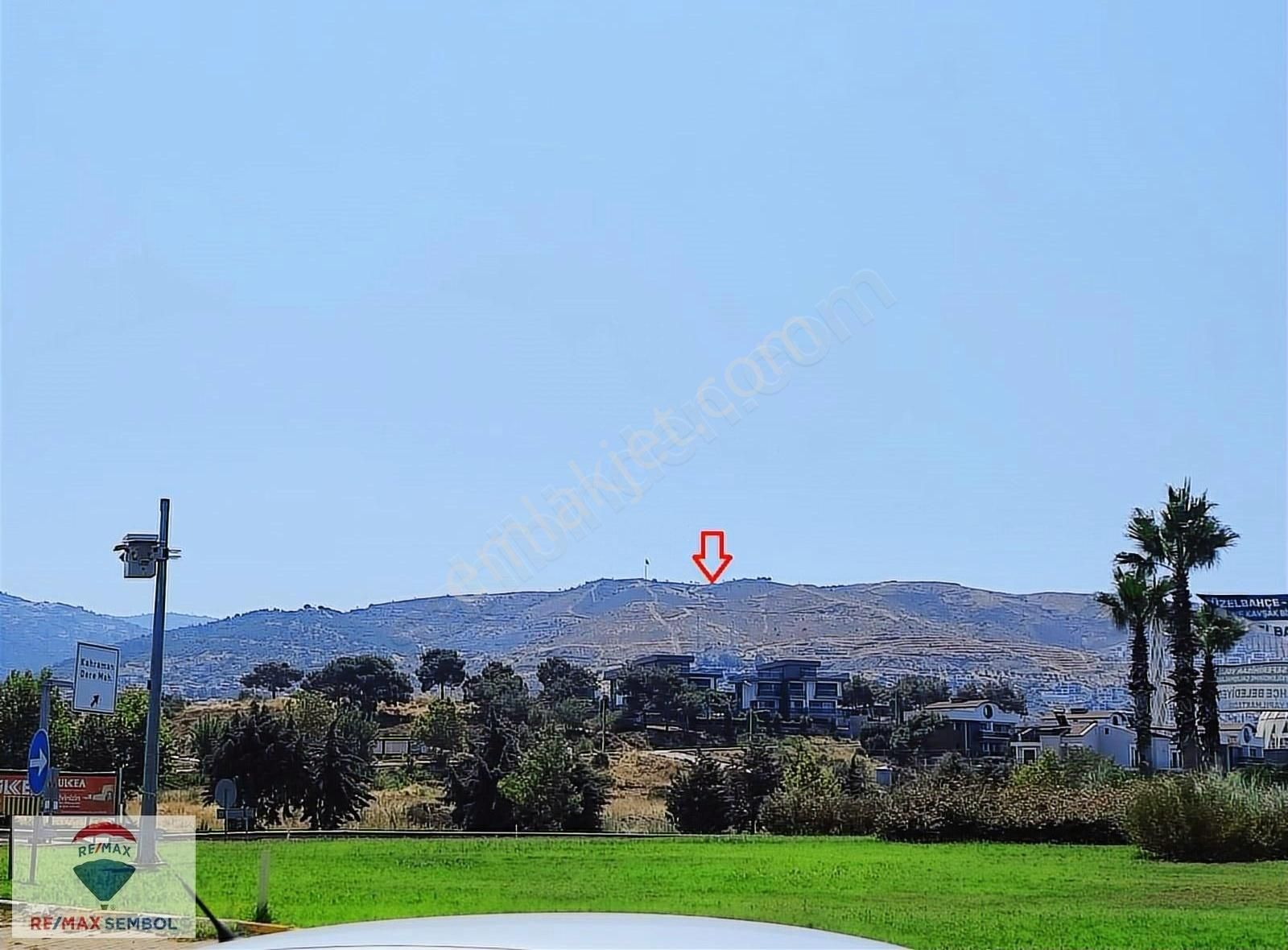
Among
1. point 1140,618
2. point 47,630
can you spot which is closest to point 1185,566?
point 1140,618

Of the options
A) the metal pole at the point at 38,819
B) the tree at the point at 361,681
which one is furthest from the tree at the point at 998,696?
the metal pole at the point at 38,819

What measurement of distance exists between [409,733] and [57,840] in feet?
75.1

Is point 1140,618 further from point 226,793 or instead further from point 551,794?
point 226,793

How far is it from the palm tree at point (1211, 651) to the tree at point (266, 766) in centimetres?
2112

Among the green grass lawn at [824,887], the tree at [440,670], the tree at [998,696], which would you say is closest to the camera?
the green grass lawn at [824,887]

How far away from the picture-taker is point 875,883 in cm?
1889

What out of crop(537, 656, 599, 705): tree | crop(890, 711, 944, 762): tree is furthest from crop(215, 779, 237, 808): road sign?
crop(890, 711, 944, 762): tree

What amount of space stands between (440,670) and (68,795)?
3609 cm

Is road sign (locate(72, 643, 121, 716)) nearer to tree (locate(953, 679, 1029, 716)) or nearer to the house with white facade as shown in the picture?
the house with white facade

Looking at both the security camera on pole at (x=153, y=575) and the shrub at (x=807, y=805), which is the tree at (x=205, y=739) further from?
the security camera on pole at (x=153, y=575)

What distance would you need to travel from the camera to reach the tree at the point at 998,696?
52925 mm

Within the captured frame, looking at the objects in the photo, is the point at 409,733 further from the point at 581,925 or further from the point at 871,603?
the point at 871,603

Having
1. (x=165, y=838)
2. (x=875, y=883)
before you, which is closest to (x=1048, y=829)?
(x=875, y=883)

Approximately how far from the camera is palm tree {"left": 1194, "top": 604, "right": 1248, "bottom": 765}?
28703 millimetres
